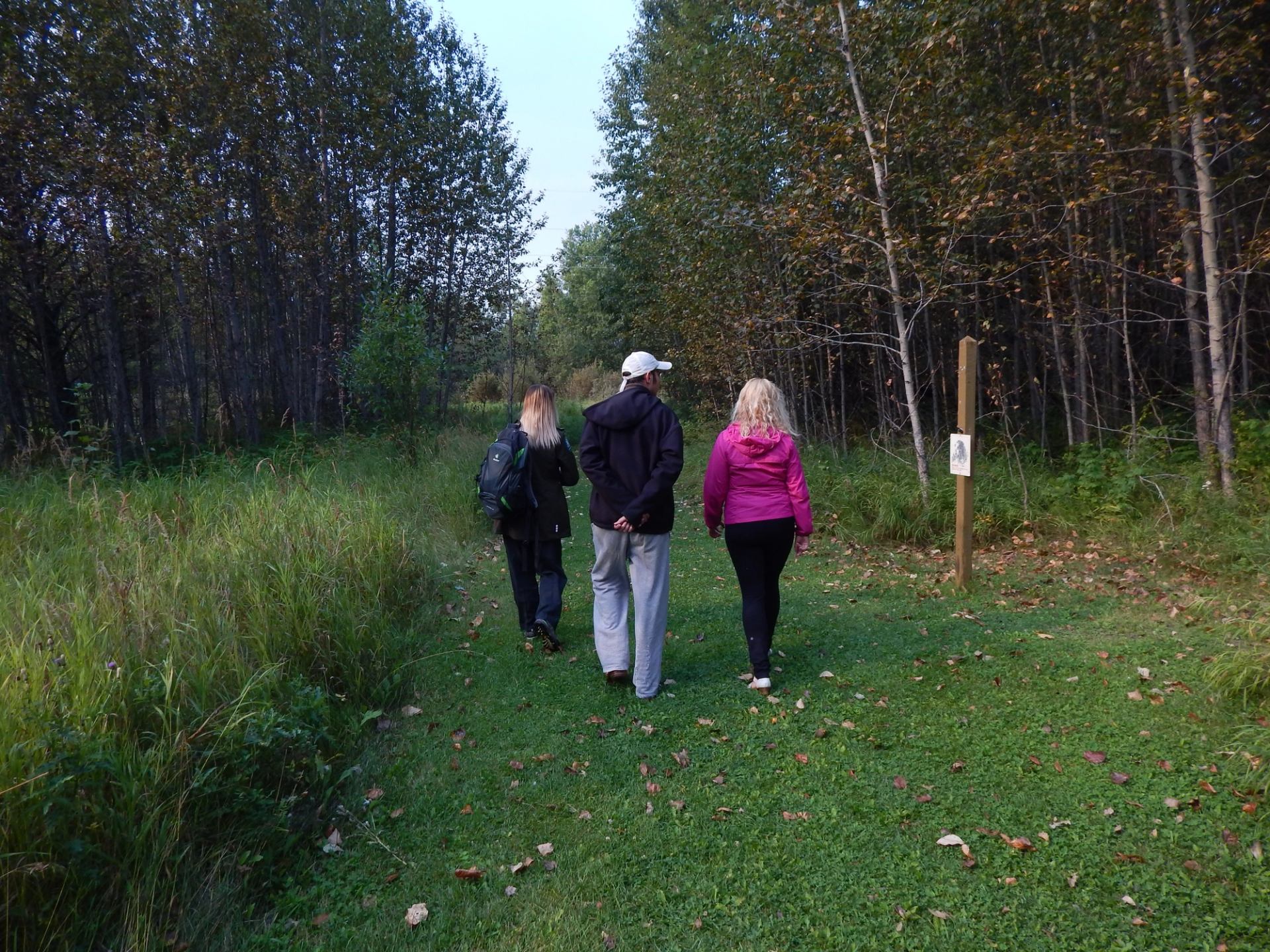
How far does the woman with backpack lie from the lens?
5.90 metres

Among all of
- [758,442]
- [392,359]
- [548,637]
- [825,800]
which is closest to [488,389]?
[392,359]

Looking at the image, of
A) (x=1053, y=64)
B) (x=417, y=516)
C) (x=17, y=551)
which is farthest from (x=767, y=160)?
(x=17, y=551)

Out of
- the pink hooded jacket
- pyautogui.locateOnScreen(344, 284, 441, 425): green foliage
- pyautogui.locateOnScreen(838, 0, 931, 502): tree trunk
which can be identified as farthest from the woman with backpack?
pyautogui.locateOnScreen(344, 284, 441, 425): green foliage

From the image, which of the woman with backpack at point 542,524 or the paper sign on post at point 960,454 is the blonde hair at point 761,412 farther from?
the paper sign on post at point 960,454

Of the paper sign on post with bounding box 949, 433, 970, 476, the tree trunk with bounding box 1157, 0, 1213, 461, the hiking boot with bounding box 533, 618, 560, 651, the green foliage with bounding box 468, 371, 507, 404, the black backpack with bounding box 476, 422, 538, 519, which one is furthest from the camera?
the green foliage with bounding box 468, 371, 507, 404

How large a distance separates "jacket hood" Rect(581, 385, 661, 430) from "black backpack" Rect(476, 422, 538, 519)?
111 centimetres

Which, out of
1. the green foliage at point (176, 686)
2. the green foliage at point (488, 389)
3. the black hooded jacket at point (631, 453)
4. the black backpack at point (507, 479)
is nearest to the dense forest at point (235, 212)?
the green foliage at point (176, 686)

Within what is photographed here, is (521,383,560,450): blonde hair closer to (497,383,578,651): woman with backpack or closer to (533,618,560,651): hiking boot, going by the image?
(497,383,578,651): woman with backpack

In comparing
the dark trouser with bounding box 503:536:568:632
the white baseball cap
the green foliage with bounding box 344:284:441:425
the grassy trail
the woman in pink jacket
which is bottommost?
the grassy trail

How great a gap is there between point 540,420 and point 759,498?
6.65 ft

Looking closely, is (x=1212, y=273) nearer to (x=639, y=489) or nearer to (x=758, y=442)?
(x=758, y=442)

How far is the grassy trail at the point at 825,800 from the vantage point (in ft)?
9.08

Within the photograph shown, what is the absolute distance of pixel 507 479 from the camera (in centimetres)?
571

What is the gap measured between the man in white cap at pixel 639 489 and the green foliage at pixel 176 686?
1.69 meters
